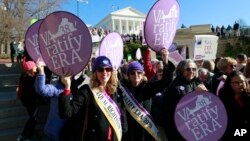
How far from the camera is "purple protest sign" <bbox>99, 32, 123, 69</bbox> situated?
572cm

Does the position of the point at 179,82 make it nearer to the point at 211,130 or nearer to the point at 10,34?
the point at 211,130

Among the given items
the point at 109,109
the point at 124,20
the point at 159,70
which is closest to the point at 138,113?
the point at 109,109

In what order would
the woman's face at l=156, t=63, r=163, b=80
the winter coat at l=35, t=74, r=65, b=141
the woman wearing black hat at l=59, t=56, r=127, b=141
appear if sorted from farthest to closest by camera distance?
the woman's face at l=156, t=63, r=163, b=80, the winter coat at l=35, t=74, r=65, b=141, the woman wearing black hat at l=59, t=56, r=127, b=141

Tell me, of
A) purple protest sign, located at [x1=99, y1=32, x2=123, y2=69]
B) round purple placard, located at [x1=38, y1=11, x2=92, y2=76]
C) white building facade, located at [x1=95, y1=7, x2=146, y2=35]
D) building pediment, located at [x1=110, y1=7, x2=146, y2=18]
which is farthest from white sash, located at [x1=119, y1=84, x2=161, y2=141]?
building pediment, located at [x1=110, y1=7, x2=146, y2=18]

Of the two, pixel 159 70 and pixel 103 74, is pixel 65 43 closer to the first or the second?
pixel 103 74

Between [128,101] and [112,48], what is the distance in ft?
5.47

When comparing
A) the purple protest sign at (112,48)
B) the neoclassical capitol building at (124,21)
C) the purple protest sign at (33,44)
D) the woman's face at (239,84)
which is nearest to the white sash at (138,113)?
the woman's face at (239,84)

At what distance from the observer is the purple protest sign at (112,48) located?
5724 mm

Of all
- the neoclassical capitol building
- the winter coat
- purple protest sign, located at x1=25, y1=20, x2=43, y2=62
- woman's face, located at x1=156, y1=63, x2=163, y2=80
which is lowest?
the winter coat

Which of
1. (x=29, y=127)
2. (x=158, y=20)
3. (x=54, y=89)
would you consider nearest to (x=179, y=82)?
(x=158, y=20)

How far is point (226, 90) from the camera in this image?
4281 mm

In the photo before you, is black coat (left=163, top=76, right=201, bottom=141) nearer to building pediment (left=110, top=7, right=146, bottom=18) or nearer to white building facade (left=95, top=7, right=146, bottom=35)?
white building facade (left=95, top=7, right=146, bottom=35)

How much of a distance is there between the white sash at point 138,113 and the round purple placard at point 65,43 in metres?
0.74

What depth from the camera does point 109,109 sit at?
3.79m
